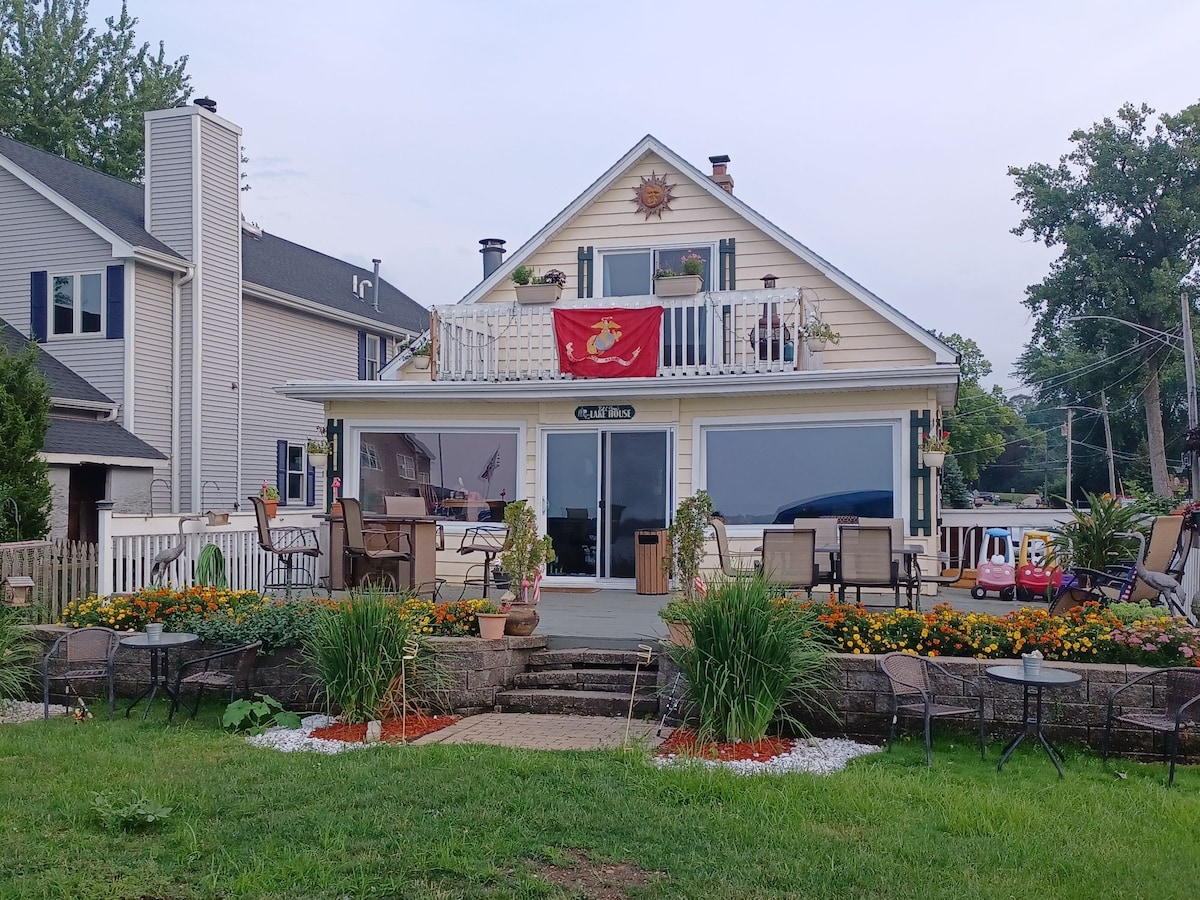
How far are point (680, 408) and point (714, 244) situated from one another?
3.07 metres

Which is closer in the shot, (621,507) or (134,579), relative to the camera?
(134,579)

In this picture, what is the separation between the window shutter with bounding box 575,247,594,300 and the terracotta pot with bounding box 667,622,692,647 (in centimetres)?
817

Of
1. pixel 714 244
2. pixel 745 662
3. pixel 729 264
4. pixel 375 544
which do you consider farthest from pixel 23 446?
pixel 745 662

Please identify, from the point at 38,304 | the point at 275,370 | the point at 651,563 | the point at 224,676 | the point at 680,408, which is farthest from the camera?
the point at 275,370

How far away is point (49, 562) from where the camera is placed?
958 centimetres

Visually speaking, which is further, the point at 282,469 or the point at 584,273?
the point at 282,469

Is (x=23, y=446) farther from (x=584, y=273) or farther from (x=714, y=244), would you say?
(x=714, y=244)

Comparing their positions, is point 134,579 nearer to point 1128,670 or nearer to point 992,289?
point 1128,670

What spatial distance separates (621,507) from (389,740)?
20.2ft

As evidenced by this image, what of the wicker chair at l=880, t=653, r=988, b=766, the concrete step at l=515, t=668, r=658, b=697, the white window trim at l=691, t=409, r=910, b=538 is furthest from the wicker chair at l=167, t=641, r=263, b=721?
the white window trim at l=691, t=409, r=910, b=538

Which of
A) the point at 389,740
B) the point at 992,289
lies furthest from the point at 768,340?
the point at 992,289

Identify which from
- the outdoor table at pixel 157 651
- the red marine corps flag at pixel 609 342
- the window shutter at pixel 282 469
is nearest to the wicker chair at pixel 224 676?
the outdoor table at pixel 157 651

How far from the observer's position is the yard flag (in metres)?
12.9

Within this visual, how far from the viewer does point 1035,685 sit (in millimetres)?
5867
